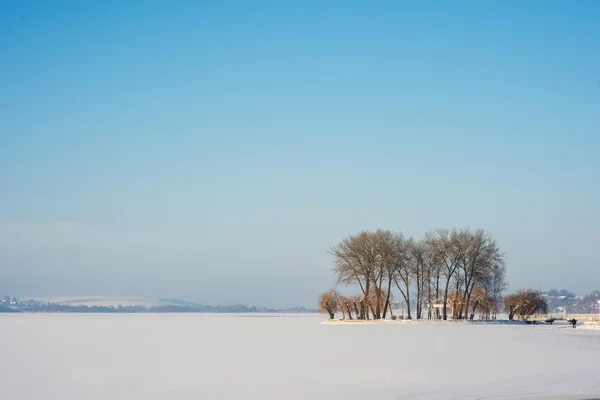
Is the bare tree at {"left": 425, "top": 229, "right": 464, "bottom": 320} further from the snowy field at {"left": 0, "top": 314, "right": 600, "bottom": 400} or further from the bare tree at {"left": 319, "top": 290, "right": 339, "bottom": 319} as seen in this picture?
the snowy field at {"left": 0, "top": 314, "right": 600, "bottom": 400}

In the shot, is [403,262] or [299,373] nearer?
[299,373]

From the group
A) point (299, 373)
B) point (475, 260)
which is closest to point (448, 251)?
point (475, 260)

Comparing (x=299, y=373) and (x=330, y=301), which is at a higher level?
(x=330, y=301)

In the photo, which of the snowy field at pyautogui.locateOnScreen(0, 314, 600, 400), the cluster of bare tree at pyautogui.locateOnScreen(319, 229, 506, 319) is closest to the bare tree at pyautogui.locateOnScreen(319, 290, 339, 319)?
the cluster of bare tree at pyautogui.locateOnScreen(319, 229, 506, 319)

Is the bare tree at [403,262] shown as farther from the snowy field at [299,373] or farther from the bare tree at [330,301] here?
the snowy field at [299,373]

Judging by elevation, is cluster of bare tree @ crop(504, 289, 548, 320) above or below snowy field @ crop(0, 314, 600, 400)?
above

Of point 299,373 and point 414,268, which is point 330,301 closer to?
point 414,268

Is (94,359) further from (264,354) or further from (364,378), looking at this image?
(364,378)

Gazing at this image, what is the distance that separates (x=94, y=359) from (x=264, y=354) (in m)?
6.77

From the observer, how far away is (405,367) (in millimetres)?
23188

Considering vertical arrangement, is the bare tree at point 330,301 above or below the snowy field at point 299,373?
above

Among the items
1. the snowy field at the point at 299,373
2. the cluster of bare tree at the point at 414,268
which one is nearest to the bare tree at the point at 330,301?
the cluster of bare tree at the point at 414,268

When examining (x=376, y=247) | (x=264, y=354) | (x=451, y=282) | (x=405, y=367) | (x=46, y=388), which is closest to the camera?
(x=46, y=388)

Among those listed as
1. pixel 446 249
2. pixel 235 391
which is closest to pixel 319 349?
pixel 235 391
